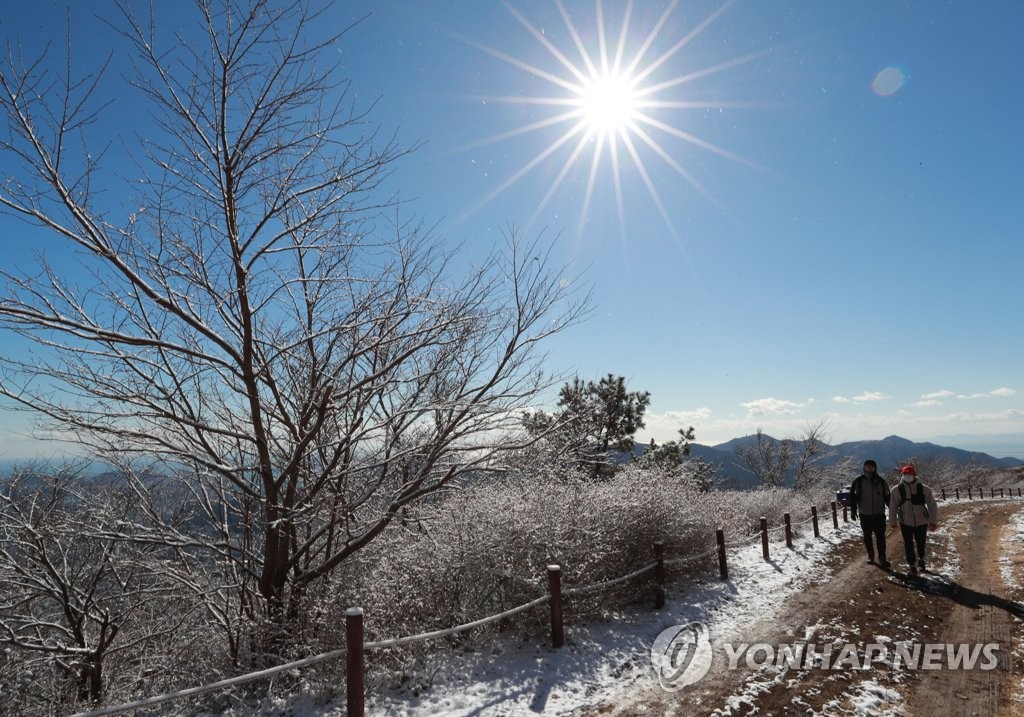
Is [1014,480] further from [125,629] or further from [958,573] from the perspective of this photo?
[125,629]

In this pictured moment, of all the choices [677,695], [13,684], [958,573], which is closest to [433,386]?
[677,695]

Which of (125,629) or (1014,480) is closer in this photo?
(125,629)

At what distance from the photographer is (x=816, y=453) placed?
36.8m

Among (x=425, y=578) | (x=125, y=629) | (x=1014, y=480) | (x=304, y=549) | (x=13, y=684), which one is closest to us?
(x=304, y=549)

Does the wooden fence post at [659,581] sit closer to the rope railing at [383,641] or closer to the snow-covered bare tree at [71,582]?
the rope railing at [383,641]

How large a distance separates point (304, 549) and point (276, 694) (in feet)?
4.92

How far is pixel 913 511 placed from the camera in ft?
27.9

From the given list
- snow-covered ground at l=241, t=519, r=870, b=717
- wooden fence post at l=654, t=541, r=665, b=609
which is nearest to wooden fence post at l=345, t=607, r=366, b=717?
snow-covered ground at l=241, t=519, r=870, b=717

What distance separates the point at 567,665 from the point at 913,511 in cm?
718

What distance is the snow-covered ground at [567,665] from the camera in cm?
478

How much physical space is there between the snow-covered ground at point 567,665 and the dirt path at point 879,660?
0.37 m

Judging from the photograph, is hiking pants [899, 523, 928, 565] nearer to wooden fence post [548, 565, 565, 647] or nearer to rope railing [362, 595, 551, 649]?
wooden fence post [548, 565, 565, 647]

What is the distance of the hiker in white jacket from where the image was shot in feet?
27.0

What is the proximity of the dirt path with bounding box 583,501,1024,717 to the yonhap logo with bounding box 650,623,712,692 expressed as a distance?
0.15 metres
